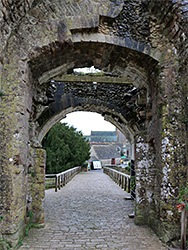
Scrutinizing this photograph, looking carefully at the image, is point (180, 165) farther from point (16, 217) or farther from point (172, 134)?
point (16, 217)

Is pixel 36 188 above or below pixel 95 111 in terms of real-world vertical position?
below

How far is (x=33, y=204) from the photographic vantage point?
16.3ft

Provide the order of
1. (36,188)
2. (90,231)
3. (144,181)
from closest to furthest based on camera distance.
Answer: (90,231)
(36,188)
(144,181)

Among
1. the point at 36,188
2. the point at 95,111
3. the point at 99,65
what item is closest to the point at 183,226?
the point at 36,188

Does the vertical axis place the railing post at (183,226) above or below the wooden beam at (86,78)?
below

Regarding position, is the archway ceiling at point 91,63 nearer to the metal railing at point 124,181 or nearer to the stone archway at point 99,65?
the stone archway at point 99,65

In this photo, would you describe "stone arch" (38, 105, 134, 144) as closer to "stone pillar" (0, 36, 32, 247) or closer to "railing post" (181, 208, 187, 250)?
"stone pillar" (0, 36, 32, 247)

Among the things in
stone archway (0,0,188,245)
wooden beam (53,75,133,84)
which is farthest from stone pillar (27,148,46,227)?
wooden beam (53,75,133,84)

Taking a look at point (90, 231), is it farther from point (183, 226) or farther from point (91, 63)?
point (91, 63)

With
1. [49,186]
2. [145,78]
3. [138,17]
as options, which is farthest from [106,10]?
[49,186]

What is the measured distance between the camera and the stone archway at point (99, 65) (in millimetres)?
3887

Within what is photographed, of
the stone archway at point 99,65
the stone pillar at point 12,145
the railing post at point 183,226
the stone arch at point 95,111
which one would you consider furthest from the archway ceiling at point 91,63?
the stone arch at point 95,111

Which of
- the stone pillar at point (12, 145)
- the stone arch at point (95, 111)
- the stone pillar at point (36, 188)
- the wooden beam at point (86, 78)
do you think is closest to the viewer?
the stone pillar at point (12, 145)

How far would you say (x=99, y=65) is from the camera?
5.51 m
